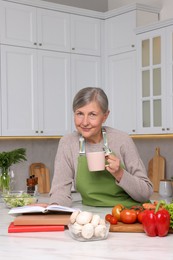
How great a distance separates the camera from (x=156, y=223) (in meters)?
1.87

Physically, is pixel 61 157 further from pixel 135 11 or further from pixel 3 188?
pixel 135 11

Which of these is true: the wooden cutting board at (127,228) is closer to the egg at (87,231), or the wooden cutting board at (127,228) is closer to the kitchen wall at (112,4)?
the egg at (87,231)

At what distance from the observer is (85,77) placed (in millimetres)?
4738

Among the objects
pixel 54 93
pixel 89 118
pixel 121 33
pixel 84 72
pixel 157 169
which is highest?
pixel 121 33

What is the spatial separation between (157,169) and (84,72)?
1153 mm

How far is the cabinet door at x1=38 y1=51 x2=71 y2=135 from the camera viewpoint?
4.46 meters

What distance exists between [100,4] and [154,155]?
1.71 meters

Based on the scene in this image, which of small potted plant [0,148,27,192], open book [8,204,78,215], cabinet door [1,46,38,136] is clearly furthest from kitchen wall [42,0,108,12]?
open book [8,204,78,215]

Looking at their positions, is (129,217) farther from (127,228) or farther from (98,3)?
(98,3)

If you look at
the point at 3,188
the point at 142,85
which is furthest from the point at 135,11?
the point at 3,188

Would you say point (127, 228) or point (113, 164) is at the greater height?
point (113, 164)

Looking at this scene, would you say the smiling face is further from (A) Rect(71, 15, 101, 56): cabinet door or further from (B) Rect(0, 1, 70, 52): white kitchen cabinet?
(A) Rect(71, 15, 101, 56): cabinet door

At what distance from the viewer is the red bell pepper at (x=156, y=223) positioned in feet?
6.13

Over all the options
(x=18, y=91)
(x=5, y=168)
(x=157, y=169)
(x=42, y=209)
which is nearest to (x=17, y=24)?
(x=18, y=91)
